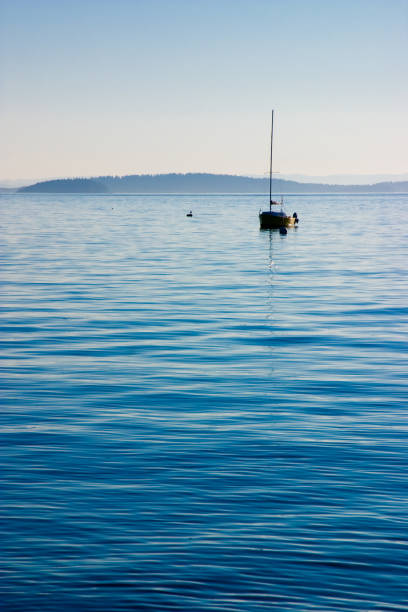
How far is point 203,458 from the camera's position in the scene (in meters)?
12.1

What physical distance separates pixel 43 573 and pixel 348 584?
325 cm

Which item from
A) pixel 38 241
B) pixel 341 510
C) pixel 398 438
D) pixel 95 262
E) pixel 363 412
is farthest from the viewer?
pixel 38 241

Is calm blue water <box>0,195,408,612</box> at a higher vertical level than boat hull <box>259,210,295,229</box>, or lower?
lower

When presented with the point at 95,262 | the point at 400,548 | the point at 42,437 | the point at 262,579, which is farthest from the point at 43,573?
the point at 95,262

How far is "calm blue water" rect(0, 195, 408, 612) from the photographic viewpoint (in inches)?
324

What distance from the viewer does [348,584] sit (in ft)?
26.8

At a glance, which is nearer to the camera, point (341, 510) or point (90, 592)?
point (90, 592)

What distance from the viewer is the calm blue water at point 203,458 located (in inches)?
324

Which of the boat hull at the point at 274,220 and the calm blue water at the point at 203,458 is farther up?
the boat hull at the point at 274,220

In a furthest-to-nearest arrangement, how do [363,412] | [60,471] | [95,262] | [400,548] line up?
[95,262] < [363,412] < [60,471] < [400,548]

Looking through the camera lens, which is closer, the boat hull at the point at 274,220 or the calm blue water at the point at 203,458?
the calm blue water at the point at 203,458

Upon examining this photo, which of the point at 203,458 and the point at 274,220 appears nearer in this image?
the point at 203,458

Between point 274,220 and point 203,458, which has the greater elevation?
point 274,220

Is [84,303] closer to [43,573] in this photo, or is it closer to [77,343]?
[77,343]
